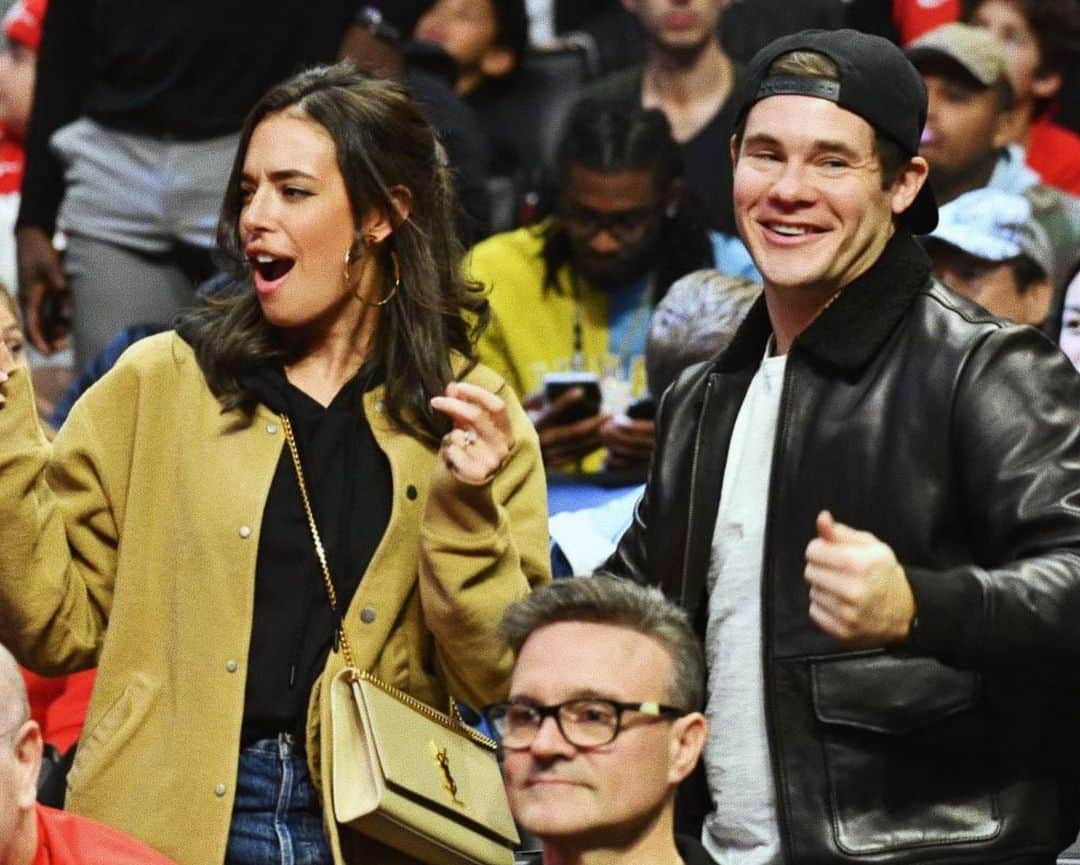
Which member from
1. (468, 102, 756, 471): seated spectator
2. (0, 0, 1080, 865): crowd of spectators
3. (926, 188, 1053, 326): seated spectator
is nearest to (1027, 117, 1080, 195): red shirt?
(0, 0, 1080, 865): crowd of spectators

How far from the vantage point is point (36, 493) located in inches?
146

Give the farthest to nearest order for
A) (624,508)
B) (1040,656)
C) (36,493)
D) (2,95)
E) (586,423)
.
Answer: (2,95) < (586,423) < (624,508) < (36,493) < (1040,656)

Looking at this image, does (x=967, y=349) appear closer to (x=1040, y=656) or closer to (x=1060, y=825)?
(x=1040, y=656)

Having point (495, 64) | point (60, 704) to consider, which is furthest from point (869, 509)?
point (495, 64)

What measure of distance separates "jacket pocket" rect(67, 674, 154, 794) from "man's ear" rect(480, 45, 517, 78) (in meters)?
4.71

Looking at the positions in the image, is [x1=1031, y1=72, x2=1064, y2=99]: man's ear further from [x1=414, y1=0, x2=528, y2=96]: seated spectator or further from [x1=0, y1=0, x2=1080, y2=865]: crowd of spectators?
[x1=414, y1=0, x2=528, y2=96]: seated spectator

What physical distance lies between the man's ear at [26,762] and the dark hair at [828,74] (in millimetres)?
1408

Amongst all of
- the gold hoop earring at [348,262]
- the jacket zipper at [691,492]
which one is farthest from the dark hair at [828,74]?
the gold hoop earring at [348,262]

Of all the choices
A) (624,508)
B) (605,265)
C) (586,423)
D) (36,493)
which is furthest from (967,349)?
(605,265)

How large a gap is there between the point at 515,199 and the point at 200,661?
14.0ft

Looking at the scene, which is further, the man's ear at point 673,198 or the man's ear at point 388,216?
the man's ear at point 673,198

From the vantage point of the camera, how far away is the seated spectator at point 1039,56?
7.69 meters

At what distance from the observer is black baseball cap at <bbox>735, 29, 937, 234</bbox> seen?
3.37 meters

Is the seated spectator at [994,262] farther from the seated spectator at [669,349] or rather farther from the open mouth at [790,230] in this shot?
the open mouth at [790,230]
